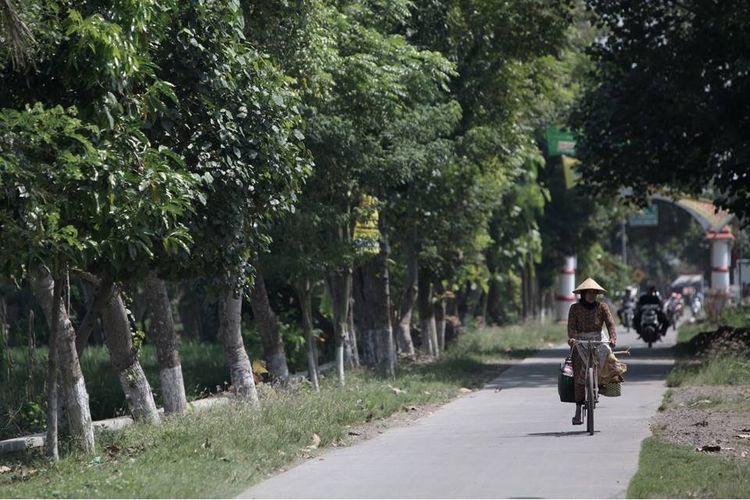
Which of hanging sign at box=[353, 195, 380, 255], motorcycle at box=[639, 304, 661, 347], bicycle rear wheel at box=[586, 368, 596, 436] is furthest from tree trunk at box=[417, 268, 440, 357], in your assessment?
bicycle rear wheel at box=[586, 368, 596, 436]

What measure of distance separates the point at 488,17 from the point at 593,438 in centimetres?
1416

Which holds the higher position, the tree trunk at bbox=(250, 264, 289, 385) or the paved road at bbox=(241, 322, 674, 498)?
the tree trunk at bbox=(250, 264, 289, 385)

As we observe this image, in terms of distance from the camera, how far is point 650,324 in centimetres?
3588

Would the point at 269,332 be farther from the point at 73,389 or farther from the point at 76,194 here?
the point at 76,194

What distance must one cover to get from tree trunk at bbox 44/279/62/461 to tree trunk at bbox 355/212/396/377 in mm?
13396

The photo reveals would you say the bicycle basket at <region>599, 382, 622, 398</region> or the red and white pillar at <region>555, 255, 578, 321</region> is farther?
the red and white pillar at <region>555, 255, 578, 321</region>

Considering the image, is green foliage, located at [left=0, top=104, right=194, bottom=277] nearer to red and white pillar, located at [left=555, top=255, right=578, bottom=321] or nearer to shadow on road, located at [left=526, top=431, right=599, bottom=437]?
shadow on road, located at [left=526, top=431, right=599, bottom=437]

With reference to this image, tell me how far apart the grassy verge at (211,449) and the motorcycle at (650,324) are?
56.6ft

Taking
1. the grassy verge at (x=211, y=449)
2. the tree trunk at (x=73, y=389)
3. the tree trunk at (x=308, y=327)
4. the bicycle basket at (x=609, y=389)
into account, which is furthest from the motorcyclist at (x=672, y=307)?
the tree trunk at (x=73, y=389)

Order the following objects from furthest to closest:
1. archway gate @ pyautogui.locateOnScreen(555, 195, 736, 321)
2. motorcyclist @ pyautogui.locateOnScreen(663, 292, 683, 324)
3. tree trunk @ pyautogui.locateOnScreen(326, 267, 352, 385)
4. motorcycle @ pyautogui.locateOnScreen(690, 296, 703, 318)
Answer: motorcycle @ pyautogui.locateOnScreen(690, 296, 703, 318), archway gate @ pyautogui.locateOnScreen(555, 195, 736, 321), motorcyclist @ pyautogui.locateOnScreen(663, 292, 683, 324), tree trunk @ pyautogui.locateOnScreen(326, 267, 352, 385)

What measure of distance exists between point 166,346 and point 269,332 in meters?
4.84

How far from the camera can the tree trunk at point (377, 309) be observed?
26.4 m

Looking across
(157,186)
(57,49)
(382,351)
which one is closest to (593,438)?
(157,186)

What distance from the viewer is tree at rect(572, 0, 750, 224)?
85.6ft
